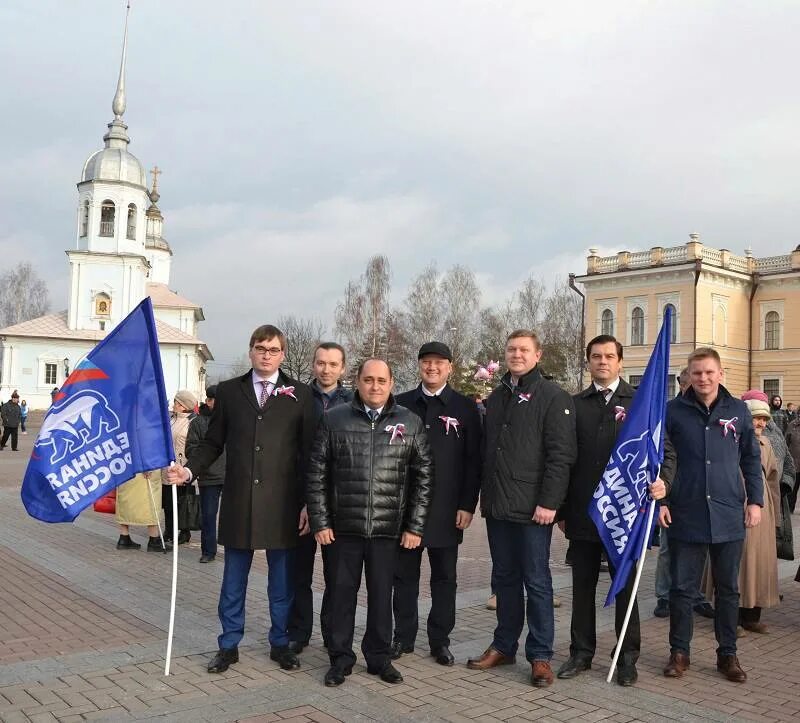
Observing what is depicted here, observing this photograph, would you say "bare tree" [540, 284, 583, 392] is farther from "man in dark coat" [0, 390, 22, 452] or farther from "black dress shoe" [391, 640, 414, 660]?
"black dress shoe" [391, 640, 414, 660]

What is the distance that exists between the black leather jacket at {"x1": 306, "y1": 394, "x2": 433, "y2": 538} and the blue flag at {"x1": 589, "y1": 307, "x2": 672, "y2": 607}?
1185 mm

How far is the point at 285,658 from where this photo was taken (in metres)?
5.68

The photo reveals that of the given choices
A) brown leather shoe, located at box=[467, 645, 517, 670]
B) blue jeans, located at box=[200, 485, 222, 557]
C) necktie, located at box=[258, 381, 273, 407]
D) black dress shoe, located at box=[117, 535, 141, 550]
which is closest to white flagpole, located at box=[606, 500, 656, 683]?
brown leather shoe, located at box=[467, 645, 517, 670]

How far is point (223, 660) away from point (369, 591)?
3.47 feet

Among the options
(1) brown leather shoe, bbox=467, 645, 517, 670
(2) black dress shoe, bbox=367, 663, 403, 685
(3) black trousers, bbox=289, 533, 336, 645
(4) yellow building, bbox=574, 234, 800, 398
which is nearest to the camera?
(2) black dress shoe, bbox=367, 663, 403, 685

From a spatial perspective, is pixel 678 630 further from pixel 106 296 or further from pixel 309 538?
pixel 106 296

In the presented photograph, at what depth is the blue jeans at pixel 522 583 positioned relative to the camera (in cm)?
559

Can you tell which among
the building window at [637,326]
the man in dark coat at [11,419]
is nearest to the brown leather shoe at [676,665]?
the man in dark coat at [11,419]

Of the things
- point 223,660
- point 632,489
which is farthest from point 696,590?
point 223,660

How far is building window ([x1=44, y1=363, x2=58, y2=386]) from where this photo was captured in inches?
2367

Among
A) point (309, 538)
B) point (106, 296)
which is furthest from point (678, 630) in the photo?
point (106, 296)

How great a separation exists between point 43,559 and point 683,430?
7.23 meters

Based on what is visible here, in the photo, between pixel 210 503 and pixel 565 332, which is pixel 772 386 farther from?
pixel 210 503

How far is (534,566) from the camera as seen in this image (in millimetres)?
5617
